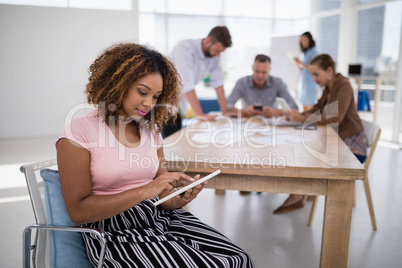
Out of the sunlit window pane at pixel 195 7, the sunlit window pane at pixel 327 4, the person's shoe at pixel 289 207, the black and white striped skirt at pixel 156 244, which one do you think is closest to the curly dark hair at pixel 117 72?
the black and white striped skirt at pixel 156 244

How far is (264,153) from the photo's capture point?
170cm

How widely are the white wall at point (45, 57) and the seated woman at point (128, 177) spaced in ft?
16.1

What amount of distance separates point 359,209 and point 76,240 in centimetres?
249

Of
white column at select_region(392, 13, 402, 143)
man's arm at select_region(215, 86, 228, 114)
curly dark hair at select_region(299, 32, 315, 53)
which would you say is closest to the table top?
man's arm at select_region(215, 86, 228, 114)

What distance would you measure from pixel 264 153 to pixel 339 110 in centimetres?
113

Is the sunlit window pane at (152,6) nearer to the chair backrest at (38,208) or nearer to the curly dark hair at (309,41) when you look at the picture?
the curly dark hair at (309,41)

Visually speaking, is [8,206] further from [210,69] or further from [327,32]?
[327,32]

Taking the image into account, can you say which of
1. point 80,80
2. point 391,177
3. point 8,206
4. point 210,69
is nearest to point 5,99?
point 80,80

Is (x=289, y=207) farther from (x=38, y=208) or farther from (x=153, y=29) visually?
(x=153, y=29)

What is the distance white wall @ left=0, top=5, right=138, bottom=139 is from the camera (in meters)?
5.86

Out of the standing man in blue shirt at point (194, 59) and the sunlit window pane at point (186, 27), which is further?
the sunlit window pane at point (186, 27)

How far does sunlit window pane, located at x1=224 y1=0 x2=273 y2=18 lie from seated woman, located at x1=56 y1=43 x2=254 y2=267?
6.95m

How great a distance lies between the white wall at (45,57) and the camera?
231 inches

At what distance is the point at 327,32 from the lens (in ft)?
23.9
